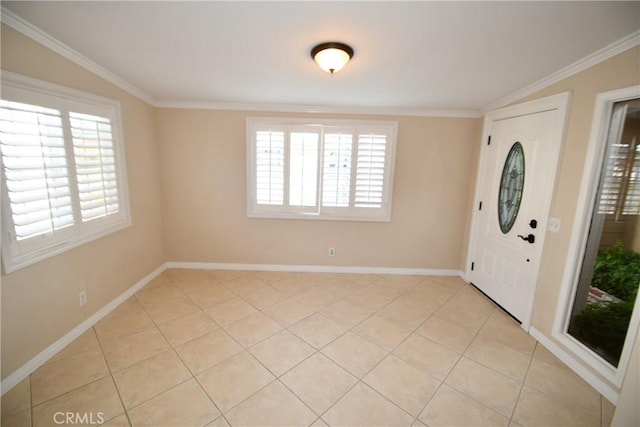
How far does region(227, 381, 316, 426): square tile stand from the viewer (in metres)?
1.56

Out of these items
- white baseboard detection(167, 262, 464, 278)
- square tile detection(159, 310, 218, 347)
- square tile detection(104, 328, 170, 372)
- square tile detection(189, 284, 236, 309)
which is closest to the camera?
square tile detection(104, 328, 170, 372)

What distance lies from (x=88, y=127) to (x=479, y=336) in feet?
13.4

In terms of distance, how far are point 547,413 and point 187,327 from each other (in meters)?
2.90

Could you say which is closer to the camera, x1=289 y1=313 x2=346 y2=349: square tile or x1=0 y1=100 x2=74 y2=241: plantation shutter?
x1=0 y1=100 x2=74 y2=241: plantation shutter

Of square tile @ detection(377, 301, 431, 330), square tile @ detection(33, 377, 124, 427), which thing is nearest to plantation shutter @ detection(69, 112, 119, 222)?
square tile @ detection(33, 377, 124, 427)

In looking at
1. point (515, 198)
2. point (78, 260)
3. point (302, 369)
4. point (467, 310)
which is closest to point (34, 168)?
point (78, 260)

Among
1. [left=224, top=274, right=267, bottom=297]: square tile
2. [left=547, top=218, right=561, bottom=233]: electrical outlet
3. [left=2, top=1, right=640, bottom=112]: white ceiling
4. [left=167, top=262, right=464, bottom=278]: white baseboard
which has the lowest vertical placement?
[left=224, top=274, right=267, bottom=297]: square tile

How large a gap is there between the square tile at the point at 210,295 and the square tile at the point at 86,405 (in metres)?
1.10

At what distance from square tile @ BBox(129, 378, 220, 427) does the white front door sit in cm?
292

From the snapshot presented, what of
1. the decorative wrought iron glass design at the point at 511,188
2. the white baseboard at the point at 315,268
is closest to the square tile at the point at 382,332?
the white baseboard at the point at 315,268

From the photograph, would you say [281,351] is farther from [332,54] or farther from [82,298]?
[332,54]

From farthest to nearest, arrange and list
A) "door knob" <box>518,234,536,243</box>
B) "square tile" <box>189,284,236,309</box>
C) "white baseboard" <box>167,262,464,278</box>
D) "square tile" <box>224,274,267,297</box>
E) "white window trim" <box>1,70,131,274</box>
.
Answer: "white baseboard" <box>167,262,464,278</box>
"square tile" <box>224,274,267,297</box>
"square tile" <box>189,284,236,309</box>
"door knob" <box>518,234,536,243</box>
"white window trim" <box>1,70,131,274</box>

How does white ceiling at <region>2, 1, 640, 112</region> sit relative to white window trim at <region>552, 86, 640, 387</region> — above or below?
above

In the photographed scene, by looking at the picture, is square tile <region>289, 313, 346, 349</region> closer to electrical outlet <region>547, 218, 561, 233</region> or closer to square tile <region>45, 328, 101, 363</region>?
square tile <region>45, 328, 101, 363</region>
